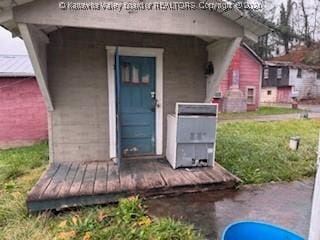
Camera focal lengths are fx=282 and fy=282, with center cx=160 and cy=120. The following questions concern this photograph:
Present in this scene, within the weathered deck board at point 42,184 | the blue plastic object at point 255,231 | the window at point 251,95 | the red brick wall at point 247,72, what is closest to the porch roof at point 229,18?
the weathered deck board at point 42,184

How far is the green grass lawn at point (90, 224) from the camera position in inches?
110

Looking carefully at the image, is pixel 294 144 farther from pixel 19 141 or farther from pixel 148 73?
pixel 19 141

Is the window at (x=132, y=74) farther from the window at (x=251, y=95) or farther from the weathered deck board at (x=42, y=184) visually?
the window at (x=251, y=95)

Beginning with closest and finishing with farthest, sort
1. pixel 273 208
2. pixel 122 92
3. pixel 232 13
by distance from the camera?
pixel 273 208
pixel 232 13
pixel 122 92

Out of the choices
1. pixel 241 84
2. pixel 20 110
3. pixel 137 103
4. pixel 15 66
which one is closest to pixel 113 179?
pixel 137 103

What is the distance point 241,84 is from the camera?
18141 mm

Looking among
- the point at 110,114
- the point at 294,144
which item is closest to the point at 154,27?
the point at 110,114

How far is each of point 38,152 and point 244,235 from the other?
6.01m

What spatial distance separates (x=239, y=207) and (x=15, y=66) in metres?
7.92

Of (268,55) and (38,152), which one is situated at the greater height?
(268,55)

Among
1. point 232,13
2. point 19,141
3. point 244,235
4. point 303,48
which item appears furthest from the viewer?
point 303,48

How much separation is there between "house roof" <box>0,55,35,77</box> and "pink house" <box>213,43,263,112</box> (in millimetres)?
11098

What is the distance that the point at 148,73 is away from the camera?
4.99 meters

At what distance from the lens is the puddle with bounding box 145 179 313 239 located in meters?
3.09
